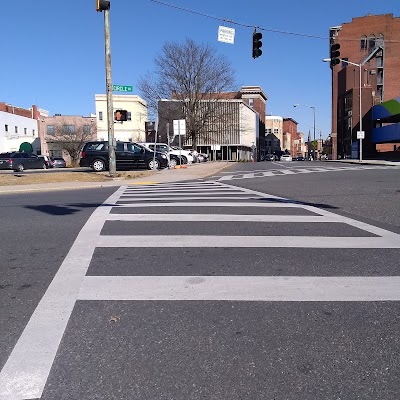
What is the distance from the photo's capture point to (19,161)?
3409cm

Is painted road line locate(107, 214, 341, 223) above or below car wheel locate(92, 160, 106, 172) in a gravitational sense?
below

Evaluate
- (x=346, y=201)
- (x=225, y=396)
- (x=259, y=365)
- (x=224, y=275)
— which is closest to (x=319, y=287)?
(x=224, y=275)

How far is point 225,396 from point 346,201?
8971 millimetres

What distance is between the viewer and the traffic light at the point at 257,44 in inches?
691

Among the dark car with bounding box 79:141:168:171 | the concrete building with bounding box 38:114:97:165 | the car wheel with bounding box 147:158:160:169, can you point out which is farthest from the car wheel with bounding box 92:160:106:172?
the concrete building with bounding box 38:114:97:165

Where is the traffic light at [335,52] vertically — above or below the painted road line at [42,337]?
above

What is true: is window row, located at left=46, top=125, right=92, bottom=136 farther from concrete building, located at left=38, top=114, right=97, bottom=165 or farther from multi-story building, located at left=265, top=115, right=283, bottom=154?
multi-story building, located at left=265, top=115, right=283, bottom=154

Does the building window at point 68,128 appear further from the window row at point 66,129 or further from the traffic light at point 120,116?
the traffic light at point 120,116

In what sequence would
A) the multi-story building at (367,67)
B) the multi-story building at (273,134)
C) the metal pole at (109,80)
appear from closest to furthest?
the metal pole at (109,80)
the multi-story building at (367,67)
the multi-story building at (273,134)

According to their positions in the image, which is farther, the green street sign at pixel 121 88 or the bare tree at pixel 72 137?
the bare tree at pixel 72 137

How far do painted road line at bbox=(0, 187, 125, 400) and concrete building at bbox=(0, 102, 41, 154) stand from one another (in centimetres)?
6175

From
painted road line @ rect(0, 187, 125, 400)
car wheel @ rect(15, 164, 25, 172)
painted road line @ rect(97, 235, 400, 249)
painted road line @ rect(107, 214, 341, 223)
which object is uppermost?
car wheel @ rect(15, 164, 25, 172)

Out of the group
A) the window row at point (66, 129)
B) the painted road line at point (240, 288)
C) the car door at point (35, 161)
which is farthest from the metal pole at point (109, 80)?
the window row at point (66, 129)

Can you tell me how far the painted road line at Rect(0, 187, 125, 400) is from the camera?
2.72 metres
